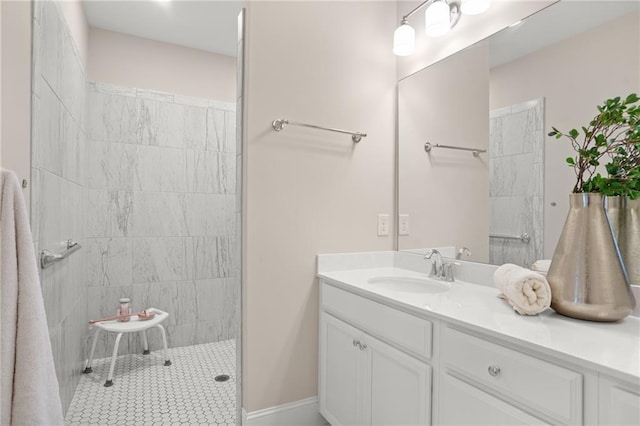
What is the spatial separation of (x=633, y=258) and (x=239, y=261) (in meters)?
1.56

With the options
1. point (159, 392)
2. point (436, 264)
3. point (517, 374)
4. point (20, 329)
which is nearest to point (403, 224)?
point (436, 264)

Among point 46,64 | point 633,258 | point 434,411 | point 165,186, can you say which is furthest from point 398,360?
point 165,186

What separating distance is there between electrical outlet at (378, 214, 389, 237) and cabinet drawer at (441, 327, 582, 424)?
0.97m

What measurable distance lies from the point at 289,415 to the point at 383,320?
2.74ft

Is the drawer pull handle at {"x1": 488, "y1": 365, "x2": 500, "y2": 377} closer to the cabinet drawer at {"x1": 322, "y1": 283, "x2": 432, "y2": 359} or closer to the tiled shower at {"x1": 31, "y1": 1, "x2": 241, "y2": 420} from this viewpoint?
the cabinet drawer at {"x1": 322, "y1": 283, "x2": 432, "y2": 359}

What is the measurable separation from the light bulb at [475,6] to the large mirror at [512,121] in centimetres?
14

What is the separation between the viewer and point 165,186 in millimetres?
2959

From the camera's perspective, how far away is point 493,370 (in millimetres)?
964

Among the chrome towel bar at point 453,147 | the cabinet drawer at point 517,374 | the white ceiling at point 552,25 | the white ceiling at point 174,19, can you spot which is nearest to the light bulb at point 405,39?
the white ceiling at point 552,25

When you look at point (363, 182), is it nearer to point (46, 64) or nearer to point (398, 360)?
point (398, 360)

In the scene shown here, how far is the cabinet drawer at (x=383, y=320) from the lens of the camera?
1218 mm

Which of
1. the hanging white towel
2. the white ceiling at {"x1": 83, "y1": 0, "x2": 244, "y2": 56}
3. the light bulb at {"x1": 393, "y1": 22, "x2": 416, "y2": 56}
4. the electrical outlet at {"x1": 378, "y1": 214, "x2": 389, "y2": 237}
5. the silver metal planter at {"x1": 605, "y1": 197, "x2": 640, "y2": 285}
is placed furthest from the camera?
the white ceiling at {"x1": 83, "y1": 0, "x2": 244, "y2": 56}

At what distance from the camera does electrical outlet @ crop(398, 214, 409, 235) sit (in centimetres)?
208

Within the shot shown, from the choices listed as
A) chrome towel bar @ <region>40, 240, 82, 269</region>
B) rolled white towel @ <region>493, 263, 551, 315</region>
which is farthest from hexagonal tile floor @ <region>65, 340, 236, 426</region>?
rolled white towel @ <region>493, 263, 551, 315</region>
